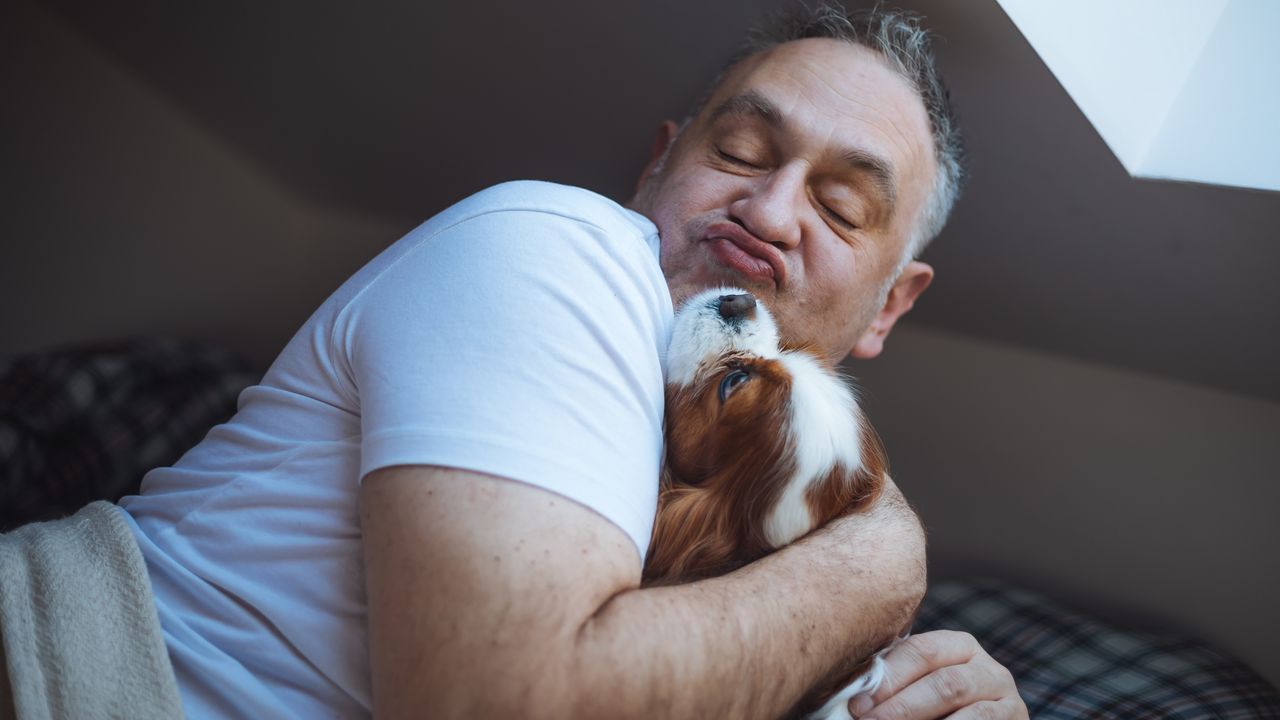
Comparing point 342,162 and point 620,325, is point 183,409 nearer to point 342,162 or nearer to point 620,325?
point 342,162

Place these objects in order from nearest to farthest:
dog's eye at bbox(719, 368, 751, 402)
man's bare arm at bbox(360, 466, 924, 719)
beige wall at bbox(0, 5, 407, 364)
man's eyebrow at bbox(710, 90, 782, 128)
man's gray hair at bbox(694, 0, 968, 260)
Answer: man's bare arm at bbox(360, 466, 924, 719)
dog's eye at bbox(719, 368, 751, 402)
man's eyebrow at bbox(710, 90, 782, 128)
man's gray hair at bbox(694, 0, 968, 260)
beige wall at bbox(0, 5, 407, 364)

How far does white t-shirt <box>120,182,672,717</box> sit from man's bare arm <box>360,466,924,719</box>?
0.03 metres

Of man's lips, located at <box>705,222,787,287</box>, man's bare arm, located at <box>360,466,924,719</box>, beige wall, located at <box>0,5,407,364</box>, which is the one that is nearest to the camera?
man's bare arm, located at <box>360,466,924,719</box>

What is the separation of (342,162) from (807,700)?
2.22 m

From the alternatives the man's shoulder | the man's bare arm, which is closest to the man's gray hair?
the man's shoulder

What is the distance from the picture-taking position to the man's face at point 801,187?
49.4 inches

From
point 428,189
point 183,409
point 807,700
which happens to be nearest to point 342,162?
point 428,189

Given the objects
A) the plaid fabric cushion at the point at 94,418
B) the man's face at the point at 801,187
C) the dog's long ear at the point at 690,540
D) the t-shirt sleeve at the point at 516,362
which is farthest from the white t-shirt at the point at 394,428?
the plaid fabric cushion at the point at 94,418

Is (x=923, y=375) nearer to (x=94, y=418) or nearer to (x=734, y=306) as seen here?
(x=734, y=306)

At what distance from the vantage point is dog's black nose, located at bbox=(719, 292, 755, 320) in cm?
108

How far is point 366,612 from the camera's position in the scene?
33.3 inches

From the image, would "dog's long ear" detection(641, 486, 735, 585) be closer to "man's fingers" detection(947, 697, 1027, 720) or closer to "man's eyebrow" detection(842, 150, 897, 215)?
"man's fingers" detection(947, 697, 1027, 720)

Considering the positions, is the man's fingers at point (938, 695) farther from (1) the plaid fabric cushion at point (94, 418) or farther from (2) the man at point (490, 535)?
(1) the plaid fabric cushion at point (94, 418)

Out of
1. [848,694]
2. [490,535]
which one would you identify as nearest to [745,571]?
[848,694]
